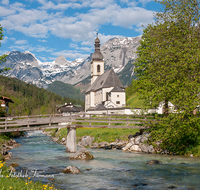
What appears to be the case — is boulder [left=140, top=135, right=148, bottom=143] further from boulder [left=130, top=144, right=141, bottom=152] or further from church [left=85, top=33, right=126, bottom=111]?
church [left=85, top=33, right=126, bottom=111]

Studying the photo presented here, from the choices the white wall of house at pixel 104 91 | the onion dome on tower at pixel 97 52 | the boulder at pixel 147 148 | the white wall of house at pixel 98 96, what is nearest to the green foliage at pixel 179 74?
the boulder at pixel 147 148

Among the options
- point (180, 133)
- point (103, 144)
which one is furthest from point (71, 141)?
point (180, 133)

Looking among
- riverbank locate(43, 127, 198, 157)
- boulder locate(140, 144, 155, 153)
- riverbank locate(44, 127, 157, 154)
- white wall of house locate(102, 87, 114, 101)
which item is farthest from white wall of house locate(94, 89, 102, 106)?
boulder locate(140, 144, 155, 153)

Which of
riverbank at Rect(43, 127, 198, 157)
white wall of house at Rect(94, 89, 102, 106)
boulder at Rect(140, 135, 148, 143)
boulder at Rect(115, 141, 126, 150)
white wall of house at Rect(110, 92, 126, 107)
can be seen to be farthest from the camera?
white wall of house at Rect(94, 89, 102, 106)

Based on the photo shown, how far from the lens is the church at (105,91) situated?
2985 inches

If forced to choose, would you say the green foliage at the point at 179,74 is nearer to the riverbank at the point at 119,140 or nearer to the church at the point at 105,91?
the riverbank at the point at 119,140

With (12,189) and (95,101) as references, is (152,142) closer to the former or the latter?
(12,189)

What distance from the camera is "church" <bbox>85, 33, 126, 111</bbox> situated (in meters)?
75.8

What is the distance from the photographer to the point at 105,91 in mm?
83812

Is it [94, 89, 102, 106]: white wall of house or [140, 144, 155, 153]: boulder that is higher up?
[94, 89, 102, 106]: white wall of house

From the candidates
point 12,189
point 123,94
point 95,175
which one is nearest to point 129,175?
point 95,175

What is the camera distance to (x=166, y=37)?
83.1 feet

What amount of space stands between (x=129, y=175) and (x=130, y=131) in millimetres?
20336

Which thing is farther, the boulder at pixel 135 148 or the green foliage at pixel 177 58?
the boulder at pixel 135 148
